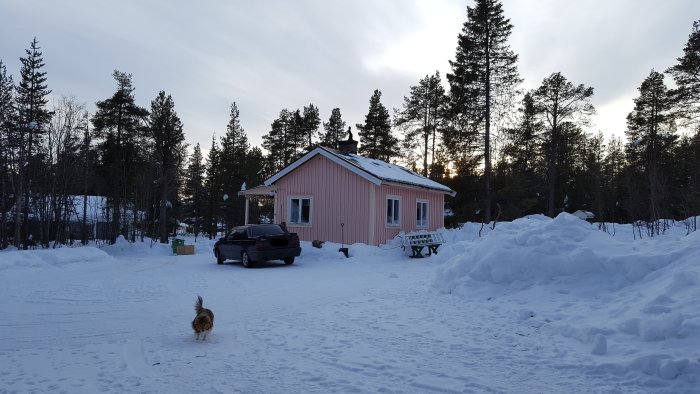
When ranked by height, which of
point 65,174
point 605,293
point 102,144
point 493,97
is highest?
point 493,97

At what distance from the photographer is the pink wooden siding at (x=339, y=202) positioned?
Answer: 21.8 meters

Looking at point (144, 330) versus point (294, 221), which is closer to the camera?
point (144, 330)

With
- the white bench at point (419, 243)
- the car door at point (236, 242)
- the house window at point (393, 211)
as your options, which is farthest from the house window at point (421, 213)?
the car door at point (236, 242)

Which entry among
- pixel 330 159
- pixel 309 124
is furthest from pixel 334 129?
pixel 330 159

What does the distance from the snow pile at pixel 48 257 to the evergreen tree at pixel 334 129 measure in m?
35.3

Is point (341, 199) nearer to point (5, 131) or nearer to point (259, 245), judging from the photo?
point (259, 245)

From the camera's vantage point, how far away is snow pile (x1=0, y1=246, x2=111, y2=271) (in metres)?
14.9

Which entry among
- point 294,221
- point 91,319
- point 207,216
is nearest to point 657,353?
point 91,319

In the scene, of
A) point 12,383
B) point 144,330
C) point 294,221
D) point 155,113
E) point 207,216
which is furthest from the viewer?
point 207,216

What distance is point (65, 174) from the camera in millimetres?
30156

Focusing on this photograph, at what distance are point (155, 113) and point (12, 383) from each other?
121ft

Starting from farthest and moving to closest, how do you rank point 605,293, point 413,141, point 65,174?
point 413,141 → point 65,174 → point 605,293

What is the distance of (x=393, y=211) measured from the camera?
23.7 metres

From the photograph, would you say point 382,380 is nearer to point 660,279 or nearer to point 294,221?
point 660,279
